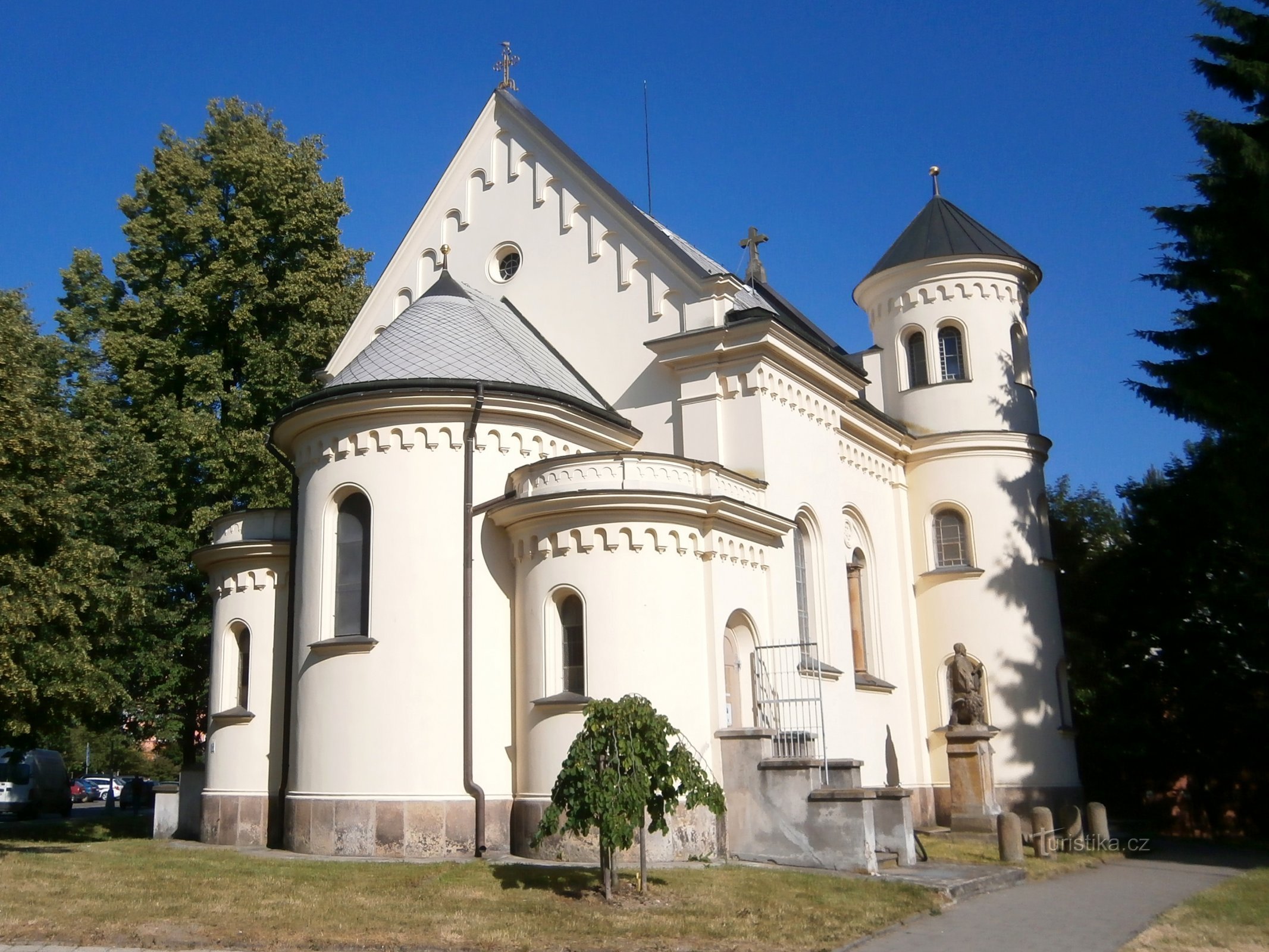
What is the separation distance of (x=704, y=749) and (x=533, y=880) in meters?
3.98

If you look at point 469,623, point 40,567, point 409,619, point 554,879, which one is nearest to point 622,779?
point 554,879

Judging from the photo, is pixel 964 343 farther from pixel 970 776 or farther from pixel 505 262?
pixel 505 262

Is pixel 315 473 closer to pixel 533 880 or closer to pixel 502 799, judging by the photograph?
pixel 502 799

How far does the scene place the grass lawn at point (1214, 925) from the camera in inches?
462

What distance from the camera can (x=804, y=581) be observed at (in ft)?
73.8

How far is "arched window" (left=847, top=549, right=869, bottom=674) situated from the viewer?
26.0m

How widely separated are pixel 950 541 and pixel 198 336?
20.5m

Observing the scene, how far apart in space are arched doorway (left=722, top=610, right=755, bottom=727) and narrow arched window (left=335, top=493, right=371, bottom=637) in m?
5.93

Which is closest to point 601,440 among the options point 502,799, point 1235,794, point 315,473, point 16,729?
point 315,473

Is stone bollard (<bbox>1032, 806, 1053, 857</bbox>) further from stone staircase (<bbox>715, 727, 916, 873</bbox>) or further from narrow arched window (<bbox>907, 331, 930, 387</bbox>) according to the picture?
narrow arched window (<bbox>907, 331, 930, 387</bbox>)

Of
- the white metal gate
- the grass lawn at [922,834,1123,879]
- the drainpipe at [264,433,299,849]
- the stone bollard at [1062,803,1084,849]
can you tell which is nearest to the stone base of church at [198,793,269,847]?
the drainpipe at [264,433,299,849]

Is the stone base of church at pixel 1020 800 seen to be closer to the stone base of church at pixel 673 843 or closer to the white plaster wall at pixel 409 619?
the stone base of church at pixel 673 843

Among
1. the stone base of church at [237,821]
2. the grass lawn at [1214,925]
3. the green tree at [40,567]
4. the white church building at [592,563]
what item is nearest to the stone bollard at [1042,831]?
the white church building at [592,563]

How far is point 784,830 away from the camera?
669 inches
